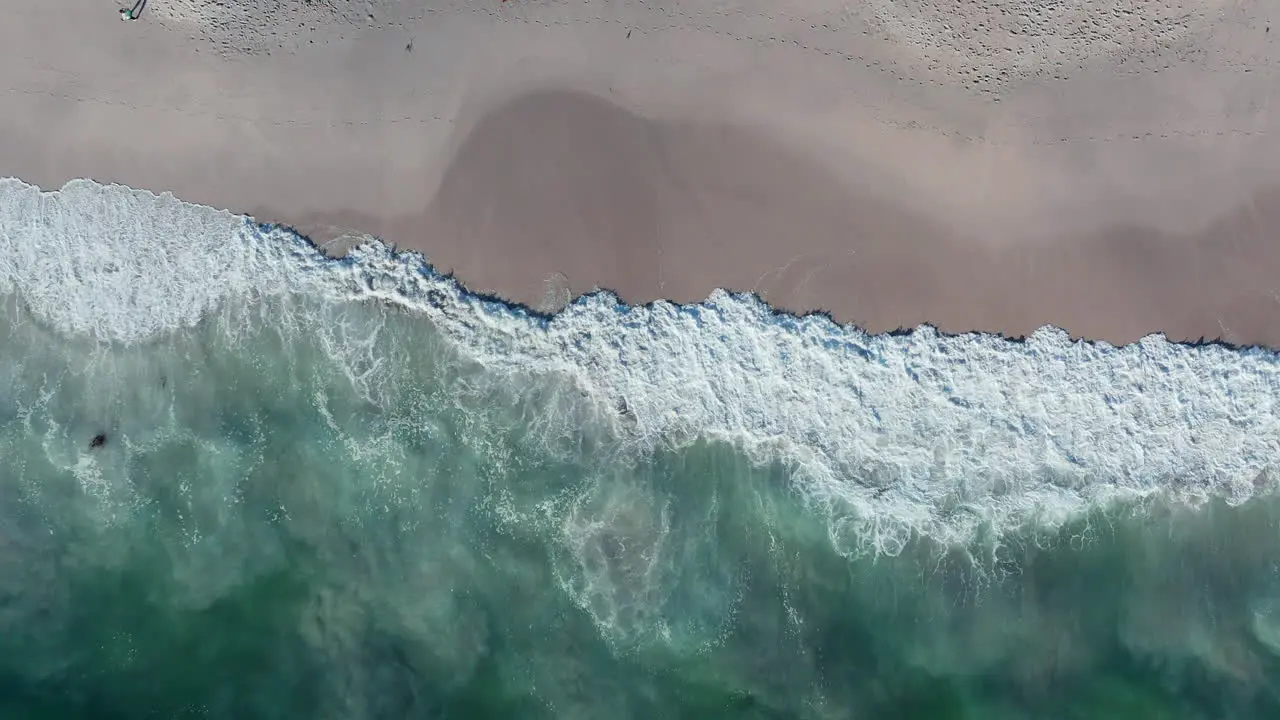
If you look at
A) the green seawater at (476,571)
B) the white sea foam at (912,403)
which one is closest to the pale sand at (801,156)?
the white sea foam at (912,403)

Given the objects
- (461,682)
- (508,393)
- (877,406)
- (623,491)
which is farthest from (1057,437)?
(461,682)

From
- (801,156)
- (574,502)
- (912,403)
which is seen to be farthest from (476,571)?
(801,156)

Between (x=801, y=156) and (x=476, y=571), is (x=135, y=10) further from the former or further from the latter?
(x=801, y=156)

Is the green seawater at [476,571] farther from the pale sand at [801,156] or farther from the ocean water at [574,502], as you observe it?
the pale sand at [801,156]

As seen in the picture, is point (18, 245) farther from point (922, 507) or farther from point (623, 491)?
point (922, 507)

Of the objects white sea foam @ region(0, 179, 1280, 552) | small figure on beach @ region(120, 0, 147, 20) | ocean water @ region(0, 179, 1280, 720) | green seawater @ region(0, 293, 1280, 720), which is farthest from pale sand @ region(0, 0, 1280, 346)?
green seawater @ region(0, 293, 1280, 720)

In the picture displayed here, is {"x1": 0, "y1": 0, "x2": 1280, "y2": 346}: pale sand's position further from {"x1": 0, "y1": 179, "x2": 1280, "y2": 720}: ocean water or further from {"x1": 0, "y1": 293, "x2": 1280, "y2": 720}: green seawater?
{"x1": 0, "y1": 293, "x2": 1280, "y2": 720}: green seawater
